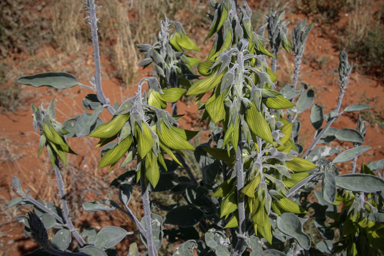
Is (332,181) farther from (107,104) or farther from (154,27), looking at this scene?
(154,27)

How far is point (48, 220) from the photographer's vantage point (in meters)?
1.51

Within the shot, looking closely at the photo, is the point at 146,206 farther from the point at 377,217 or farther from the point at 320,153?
the point at 320,153

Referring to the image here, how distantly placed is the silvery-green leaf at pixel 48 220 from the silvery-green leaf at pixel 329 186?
1.30 m

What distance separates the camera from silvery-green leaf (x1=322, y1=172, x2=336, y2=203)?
1091 mm

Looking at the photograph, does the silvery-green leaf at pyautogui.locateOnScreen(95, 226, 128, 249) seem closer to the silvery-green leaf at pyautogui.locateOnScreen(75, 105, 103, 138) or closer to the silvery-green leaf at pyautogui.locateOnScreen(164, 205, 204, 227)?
the silvery-green leaf at pyautogui.locateOnScreen(164, 205, 204, 227)

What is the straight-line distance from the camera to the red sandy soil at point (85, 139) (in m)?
3.11

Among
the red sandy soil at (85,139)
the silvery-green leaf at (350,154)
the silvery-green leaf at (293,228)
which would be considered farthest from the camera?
the red sandy soil at (85,139)

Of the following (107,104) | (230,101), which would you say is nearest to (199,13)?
(107,104)

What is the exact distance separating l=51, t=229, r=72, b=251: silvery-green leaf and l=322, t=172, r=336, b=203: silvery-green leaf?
1252mm

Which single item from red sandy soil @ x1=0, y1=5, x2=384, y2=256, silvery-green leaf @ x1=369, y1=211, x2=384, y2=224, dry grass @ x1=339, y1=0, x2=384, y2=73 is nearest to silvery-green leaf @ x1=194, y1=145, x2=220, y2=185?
silvery-green leaf @ x1=369, y1=211, x2=384, y2=224

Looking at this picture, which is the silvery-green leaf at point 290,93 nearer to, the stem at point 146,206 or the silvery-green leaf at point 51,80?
the stem at point 146,206

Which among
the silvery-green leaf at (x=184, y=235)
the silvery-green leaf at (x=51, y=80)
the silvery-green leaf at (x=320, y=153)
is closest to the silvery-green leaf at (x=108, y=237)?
the silvery-green leaf at (x=184, y=235)

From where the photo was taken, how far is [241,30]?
0.99 meters

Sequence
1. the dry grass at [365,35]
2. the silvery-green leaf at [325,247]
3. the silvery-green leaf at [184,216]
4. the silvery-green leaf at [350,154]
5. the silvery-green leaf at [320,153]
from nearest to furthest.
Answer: the silvery-green leaf at [350,154] → the silvery-green leaf at [184,216] → the silvery-green leaf at [325,247] → the silvery-green leaf at [320,153] → the dry grass at [365,35]
